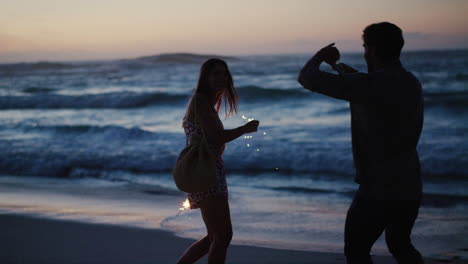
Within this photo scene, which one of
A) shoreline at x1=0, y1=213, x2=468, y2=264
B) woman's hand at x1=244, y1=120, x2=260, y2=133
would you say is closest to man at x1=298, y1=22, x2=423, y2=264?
woman's hand at x1=244, y1=120, x2=260, y2=133

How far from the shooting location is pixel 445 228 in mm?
6137

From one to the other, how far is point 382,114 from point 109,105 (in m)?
24.2

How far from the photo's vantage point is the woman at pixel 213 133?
3443mm

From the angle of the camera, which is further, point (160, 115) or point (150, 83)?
point (150, 83)

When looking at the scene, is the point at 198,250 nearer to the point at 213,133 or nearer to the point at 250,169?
the point at 213,133

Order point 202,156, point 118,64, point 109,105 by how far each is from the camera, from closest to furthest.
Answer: point 202,156
point 109,105
point 118,64

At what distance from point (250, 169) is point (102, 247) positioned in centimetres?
528

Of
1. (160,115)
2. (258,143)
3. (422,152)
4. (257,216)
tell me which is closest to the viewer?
(257,216)

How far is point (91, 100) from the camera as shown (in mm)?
27422

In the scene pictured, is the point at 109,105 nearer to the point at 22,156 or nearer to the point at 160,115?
the point at 160,115

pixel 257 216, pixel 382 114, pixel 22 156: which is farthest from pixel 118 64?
pixel 382 114

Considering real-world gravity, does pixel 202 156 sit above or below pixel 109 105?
above

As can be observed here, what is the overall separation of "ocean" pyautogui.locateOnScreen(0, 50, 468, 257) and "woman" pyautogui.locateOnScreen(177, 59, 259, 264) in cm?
205

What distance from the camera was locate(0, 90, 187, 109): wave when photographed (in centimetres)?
2595
